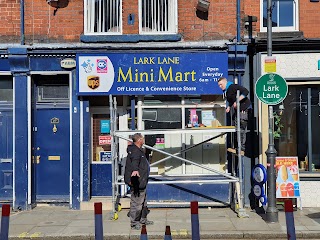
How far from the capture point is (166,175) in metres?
11.8

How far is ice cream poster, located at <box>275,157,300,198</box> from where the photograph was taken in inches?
432

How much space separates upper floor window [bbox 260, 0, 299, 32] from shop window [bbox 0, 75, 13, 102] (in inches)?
249

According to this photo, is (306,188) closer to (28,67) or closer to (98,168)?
(98,168)

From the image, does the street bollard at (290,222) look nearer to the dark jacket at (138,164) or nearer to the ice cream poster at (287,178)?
the dark jacket at (138,164)

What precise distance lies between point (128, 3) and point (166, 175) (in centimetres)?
425

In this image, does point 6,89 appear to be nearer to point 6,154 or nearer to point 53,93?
point 53,93

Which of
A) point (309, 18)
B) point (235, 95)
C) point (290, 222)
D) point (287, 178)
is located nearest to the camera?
point (290, 222)

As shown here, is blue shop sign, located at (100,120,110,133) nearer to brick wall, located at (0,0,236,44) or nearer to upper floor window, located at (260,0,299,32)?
brick wall, located at (0,0,236,44)

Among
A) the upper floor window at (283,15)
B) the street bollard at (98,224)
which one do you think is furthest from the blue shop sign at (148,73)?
the street bollard at (98,224)

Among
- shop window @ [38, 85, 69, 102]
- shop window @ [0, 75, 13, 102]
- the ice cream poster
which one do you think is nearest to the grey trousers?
the ice cream poster

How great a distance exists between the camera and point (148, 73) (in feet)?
38.1

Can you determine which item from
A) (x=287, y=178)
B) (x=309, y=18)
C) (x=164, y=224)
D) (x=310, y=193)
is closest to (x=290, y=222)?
(x=164, y=224)

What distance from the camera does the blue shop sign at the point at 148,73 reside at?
11.6 metres

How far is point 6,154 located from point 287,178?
6.70 m
